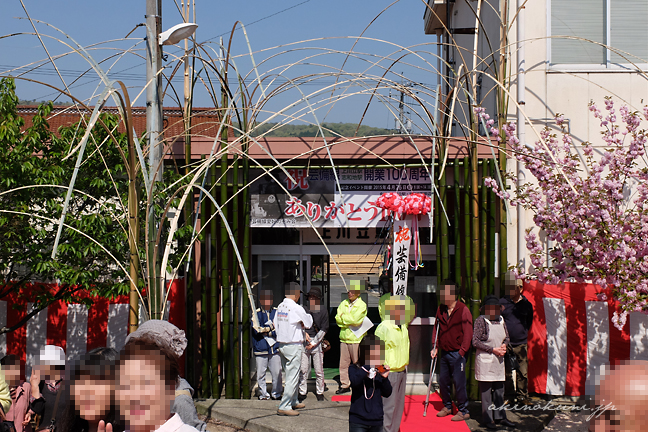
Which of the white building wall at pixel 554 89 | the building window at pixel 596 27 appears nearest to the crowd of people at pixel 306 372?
the white building wall at pixel 554 89

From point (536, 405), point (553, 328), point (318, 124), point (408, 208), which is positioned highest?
point (318, 124)

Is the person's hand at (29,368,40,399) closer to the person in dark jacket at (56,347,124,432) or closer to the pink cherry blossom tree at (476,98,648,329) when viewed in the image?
the person in dark jacket at (56,347,124,432)

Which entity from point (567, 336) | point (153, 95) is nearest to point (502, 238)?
point (567, 336)

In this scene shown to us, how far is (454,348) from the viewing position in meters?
6.35

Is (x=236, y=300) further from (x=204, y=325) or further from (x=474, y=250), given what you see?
(x=474, y=250)

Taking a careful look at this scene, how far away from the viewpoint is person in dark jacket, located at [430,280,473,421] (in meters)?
6.32

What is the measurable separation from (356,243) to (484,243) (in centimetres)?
202

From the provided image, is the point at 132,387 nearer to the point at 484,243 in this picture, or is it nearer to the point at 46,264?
the point at 46,264

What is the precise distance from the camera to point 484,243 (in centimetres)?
724

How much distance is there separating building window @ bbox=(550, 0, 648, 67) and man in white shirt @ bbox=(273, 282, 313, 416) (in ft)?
16.8

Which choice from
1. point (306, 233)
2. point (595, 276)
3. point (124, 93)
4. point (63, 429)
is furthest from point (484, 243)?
point (63, 429)

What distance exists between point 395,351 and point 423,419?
181cm

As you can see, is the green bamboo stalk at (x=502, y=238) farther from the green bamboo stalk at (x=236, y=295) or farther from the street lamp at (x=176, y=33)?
the street lamp at (x=176, y=33)

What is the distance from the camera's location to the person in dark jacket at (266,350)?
23.3 feet
